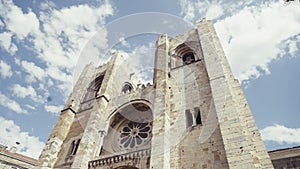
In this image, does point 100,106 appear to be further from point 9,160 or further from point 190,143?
point 9,160

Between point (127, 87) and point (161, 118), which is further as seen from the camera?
point (127, 87)

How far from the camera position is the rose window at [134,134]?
9.46 m

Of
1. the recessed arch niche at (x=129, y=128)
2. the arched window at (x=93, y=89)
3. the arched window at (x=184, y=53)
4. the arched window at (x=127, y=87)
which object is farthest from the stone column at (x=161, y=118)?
the arched window at (x=93, y=89)

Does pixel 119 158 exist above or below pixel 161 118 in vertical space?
below

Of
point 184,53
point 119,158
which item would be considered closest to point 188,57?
point 184,53

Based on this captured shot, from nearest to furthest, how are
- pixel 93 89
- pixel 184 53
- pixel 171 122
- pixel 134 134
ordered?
pixel 171 122, pixel 134 134, pixel 184 53, pixel 93 89

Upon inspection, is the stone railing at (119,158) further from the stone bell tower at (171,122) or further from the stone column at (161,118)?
the stone column at (161,118)

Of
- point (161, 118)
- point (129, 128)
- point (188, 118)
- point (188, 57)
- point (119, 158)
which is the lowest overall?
point (119, 158)

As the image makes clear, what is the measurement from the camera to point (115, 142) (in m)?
9.98

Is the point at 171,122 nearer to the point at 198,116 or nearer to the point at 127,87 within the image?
the point at 198,116

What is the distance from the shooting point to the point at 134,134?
32.3 ft

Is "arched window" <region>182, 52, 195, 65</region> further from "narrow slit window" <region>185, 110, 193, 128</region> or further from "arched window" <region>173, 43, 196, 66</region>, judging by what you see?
"narrow slit window" <region>185, 110, 193, 128</region>

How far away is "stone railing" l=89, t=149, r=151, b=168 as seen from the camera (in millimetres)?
7580

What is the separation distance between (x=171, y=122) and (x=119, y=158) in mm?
2398
